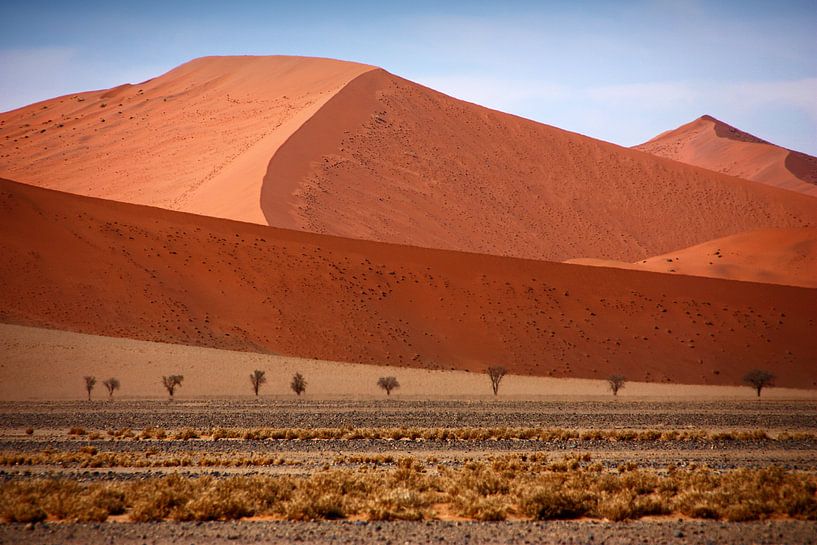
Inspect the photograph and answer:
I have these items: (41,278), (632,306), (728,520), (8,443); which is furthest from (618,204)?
(728,520)

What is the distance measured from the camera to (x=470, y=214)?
73.6 meters

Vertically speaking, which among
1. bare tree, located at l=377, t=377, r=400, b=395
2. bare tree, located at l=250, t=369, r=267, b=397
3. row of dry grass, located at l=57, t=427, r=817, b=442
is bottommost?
row of dry grass, located at l=57, t=427, r=817, b=442

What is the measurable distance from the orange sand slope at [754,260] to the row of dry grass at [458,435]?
38.6 m

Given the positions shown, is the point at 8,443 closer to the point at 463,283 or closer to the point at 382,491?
the point at 382,491

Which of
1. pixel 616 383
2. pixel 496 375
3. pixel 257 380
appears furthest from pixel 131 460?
pixel 616 383

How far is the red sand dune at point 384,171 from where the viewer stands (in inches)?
2741

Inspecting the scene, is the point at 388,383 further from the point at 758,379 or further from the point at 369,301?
the point at 758,379

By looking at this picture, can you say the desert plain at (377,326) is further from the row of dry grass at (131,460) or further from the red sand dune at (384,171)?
the red sand dune at (384,171)

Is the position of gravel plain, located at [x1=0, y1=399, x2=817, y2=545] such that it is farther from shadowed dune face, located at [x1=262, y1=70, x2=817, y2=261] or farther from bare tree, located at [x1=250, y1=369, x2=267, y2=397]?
shadowed dune face, located at [x1=262, y1=70, x2=817, y2=261]

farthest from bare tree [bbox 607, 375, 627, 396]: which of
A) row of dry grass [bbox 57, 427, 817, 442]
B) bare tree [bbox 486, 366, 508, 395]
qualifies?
row of dry grass [bbox 57, 427, 817, 442]

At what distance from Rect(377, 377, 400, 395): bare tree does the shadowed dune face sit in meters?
25.4

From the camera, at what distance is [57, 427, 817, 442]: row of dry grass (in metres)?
21.2

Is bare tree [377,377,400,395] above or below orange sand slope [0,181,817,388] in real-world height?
below

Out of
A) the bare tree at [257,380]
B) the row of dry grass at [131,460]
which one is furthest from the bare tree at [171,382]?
the row of dry grass at [131,460]
